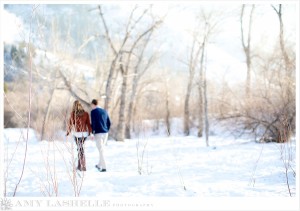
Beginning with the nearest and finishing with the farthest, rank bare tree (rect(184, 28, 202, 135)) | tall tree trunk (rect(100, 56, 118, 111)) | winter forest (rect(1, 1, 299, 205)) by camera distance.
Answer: winter forest (rect(1, 1, 299, 205))
tall tree trunk (rect(100, 56, 118, 111))
bare tree (rect(184, 28, 202, 135))

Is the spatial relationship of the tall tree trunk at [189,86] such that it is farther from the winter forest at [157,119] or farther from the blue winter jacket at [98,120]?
the blue winter jacket at [98,120]

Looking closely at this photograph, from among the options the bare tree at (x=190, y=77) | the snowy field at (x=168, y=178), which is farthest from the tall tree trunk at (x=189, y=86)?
the snowy field at (x=168, y=178)

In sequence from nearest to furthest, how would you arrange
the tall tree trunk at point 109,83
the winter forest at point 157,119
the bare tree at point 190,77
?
the winter forest at point 157,119, the tall tree trunk at point 109,83, the bare tree at point 190,77

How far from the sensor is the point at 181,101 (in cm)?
2602

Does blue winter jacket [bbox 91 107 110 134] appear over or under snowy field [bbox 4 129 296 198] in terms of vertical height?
over

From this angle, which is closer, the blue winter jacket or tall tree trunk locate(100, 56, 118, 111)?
the blue winter jacket

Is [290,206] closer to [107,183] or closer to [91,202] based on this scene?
[91,202]

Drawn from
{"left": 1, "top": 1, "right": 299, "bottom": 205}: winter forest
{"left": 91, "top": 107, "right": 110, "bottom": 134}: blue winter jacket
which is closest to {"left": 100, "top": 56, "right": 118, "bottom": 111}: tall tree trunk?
{"left": 1, "top": 1, "right": 299, "bottom": 205}: winter forest

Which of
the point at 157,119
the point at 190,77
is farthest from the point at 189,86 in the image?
the point at 157,119

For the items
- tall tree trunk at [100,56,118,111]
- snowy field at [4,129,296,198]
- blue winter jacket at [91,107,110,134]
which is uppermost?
tall tree trunk at [100,56,118,111]

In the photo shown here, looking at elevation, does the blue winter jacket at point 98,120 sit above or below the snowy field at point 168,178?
above

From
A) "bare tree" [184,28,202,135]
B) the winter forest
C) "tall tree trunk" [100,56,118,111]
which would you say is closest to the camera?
the winter forest

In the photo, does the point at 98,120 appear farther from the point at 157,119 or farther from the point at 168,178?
the point at 157,119

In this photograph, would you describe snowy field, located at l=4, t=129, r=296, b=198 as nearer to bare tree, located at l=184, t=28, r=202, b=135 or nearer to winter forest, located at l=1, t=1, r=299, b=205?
winter forest, located at l=1, t=1, r=299, b=205
